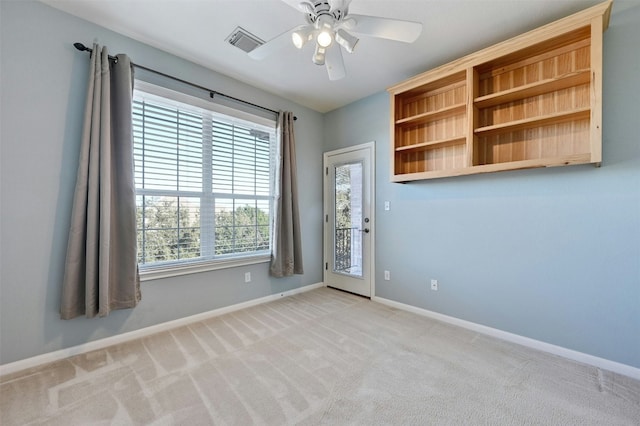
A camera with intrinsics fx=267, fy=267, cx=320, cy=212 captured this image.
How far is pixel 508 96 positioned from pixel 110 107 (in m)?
3.38

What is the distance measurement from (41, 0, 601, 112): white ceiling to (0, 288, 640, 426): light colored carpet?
262 cm

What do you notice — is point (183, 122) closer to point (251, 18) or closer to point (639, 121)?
point (251, 18)

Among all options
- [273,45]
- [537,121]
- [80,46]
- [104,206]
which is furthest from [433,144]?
[80,46]

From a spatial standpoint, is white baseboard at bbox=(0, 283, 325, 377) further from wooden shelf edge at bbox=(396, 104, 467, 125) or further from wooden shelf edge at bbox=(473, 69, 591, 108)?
wooden shelf edge at bbox=(473, 69, 591, 108)

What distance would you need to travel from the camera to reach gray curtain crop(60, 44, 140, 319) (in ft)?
6.77

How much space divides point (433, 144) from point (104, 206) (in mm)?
3034

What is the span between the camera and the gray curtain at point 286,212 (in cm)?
341

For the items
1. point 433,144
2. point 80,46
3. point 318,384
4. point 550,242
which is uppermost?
point 80,46

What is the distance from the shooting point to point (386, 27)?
1604 millimetres

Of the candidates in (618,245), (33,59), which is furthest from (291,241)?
(618,245)

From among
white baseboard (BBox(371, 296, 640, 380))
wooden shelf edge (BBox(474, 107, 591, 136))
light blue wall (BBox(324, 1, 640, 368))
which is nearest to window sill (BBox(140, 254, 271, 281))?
light blue wall (BBox(324, 1, 640, 368))

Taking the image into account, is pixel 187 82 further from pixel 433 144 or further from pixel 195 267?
pixel 433 144

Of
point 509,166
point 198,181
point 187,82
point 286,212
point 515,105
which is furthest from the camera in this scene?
point 286,212

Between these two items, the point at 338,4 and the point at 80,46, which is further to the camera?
the point at 80,46
